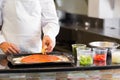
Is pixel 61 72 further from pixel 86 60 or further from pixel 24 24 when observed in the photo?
pixel 24 24

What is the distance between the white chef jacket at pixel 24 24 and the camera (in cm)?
201

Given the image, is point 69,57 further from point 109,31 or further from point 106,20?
point 106,20

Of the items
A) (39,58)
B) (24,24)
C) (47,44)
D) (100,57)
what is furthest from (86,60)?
(24,24)

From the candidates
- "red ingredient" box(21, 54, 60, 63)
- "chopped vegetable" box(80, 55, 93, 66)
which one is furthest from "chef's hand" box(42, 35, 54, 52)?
"chopped vegetable" box(80, 55, 93, 66)

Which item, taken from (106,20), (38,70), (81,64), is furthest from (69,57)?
(106,20)

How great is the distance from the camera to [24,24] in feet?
6.63

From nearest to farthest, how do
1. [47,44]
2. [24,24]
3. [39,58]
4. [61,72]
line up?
[61,72]
[39,58]
[47,44]
[24,24]

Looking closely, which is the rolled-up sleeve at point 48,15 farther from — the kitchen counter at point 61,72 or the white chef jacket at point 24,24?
the kitchen counter at point 61,72

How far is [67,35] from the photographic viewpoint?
372 cm

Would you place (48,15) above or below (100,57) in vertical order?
above

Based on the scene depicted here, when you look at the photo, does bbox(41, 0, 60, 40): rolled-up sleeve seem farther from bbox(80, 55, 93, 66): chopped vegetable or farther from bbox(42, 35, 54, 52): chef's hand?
bbox(80, 55, 93, 66): chopped vegetable

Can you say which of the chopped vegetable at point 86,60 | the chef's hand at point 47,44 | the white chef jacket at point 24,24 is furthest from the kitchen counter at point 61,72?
the white chef jacket at point 24,24

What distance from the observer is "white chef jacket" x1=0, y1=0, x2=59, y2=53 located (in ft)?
6.61

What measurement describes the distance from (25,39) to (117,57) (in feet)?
2.45
